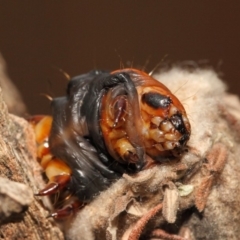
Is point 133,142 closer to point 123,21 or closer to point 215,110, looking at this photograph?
point 215,110

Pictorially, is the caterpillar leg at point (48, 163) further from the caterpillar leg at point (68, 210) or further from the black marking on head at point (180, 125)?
the black marking on head at point (180, 125)

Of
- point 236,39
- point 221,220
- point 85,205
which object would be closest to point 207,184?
point 221,220

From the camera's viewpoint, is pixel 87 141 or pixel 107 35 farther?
pixel 107 35

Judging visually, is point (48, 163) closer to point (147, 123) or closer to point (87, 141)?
point (87, 141)

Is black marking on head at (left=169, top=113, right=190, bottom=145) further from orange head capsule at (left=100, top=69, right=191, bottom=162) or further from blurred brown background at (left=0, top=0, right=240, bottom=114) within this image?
blurred brown background at (left=0, top=0, right=240, bottom=114)

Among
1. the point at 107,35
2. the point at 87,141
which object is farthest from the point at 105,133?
the point at 107,35

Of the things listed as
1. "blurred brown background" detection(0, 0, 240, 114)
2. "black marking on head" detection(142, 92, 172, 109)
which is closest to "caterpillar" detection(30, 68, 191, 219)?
"black marking on head" detection(142, 92, 172, 109)

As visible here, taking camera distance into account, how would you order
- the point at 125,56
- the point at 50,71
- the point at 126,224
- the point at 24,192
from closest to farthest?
the point at 24,192
the point at 126,224
the point at 125,56
the point at 50,71
